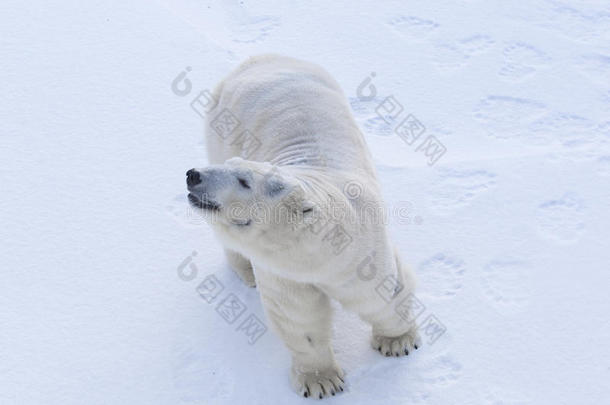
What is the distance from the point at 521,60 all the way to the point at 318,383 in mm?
2883

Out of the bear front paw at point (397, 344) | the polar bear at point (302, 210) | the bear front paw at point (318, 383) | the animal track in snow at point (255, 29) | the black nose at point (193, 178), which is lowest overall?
the bear front paw at point (397, 344)

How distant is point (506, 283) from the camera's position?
3.53m

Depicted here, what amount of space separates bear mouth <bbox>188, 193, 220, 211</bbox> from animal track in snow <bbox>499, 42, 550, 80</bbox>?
118 inches

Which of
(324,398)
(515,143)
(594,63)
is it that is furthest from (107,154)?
(594,63)

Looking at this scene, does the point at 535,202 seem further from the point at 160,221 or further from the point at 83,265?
the point at 83,265

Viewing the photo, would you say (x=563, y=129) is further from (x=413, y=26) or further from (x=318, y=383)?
(x=318, y=383)

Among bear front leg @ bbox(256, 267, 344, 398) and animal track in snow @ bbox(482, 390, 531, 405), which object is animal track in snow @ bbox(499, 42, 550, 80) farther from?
bear front leg @ bbox(256, 267, 344, 398)

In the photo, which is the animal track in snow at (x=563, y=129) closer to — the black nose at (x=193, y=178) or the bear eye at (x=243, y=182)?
the bear eye at (x=243, y=182)

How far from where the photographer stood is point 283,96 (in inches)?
128

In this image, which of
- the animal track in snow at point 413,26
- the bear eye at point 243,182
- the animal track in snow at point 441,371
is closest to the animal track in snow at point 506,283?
the animal track in snow at point 441,371

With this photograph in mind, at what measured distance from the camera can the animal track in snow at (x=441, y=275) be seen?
3512 millimetres

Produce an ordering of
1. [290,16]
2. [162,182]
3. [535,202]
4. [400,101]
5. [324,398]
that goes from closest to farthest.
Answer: [324,398] < [535,202] < [162,182] < [400,101] < [290,16]

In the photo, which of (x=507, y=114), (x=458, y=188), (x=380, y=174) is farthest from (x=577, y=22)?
(x=380, y=174)

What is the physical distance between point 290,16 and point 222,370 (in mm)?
3015
